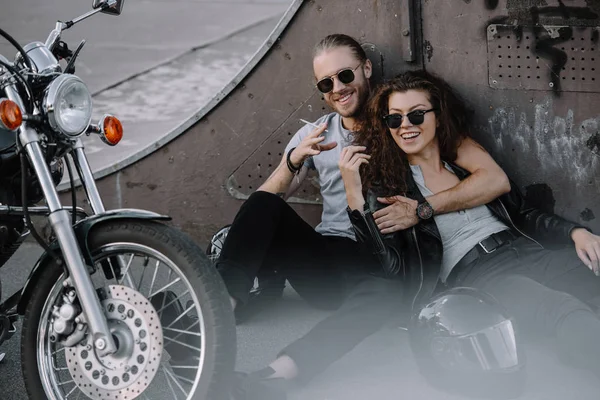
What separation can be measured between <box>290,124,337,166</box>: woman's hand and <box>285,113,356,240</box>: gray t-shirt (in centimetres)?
12

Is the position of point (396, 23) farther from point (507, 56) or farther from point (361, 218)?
point (361, 218)

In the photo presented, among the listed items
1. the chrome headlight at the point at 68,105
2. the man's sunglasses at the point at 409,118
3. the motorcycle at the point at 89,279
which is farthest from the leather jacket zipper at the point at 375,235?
the chrome headlight at the point at 68,105

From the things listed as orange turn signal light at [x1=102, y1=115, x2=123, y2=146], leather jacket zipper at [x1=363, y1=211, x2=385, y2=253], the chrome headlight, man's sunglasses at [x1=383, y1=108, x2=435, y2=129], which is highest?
the chrome headlight

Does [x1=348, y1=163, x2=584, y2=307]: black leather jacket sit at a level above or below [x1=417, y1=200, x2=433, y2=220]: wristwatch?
below

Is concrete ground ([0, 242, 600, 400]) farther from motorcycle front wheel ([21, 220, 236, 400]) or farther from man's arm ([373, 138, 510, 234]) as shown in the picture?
motorcycle front wheel ([21, 220, 236, 400])

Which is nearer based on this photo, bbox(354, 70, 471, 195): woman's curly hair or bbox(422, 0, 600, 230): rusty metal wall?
bbox(354, 70, 471, 195): woman's curly hair

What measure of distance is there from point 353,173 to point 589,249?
98 centimetres

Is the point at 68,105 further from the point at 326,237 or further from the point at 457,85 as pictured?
the point at 457,85

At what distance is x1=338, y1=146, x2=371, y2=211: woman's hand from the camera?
375cm

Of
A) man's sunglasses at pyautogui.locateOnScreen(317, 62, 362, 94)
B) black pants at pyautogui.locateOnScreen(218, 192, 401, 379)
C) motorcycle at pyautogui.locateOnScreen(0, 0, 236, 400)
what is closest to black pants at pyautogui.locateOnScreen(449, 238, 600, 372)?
black pants at pyautogui.locateOnScreen(218, 192, 401, 379)

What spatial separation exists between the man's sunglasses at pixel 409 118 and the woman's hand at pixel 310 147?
11.1 inches

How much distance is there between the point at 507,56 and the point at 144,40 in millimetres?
→ 6349

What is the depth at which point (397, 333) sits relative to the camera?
3725 millimetres

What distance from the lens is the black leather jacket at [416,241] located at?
3.64 metres
